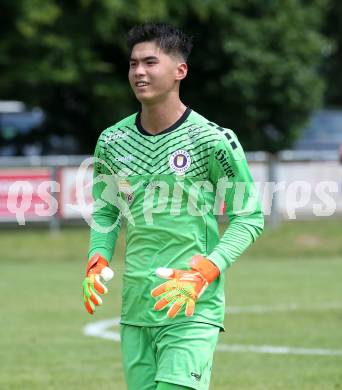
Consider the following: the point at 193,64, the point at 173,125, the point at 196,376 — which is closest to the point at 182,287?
the point at 196,376

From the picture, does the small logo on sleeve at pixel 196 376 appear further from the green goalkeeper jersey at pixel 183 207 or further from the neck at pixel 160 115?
the neck at pixel 160 115

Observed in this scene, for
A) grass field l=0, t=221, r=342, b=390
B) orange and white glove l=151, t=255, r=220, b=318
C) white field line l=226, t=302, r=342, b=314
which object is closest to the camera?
orange and white glove l=151, t=255, r=220, b=318

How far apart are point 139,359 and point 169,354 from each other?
18cm

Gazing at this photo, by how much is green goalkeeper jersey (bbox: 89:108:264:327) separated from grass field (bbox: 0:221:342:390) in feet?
12.7

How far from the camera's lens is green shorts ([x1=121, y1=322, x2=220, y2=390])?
5934 mm

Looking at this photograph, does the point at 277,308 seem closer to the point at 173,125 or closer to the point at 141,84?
the point at 173,125

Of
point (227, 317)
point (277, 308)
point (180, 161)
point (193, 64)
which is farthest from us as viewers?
point (193, 64)

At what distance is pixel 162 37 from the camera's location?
619 cm

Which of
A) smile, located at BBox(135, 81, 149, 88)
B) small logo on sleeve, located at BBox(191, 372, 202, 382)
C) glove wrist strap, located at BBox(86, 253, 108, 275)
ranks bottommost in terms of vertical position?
small logo on sleeve, located at BBox(191, 372, 202, 382)

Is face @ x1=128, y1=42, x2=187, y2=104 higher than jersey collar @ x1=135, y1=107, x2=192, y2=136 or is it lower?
higher

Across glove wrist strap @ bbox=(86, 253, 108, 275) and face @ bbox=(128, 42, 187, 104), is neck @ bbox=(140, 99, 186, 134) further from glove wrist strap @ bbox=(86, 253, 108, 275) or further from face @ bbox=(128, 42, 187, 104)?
glove wrist strap @ bbox=(86, 253, 108, 275)

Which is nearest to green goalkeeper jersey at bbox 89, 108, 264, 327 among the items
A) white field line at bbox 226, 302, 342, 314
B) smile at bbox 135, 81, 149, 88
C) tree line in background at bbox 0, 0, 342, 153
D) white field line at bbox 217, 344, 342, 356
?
smile at bbox 135, 81, 149, 88

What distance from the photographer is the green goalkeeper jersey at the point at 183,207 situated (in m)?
6.12

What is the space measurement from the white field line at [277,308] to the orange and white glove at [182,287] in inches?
363
